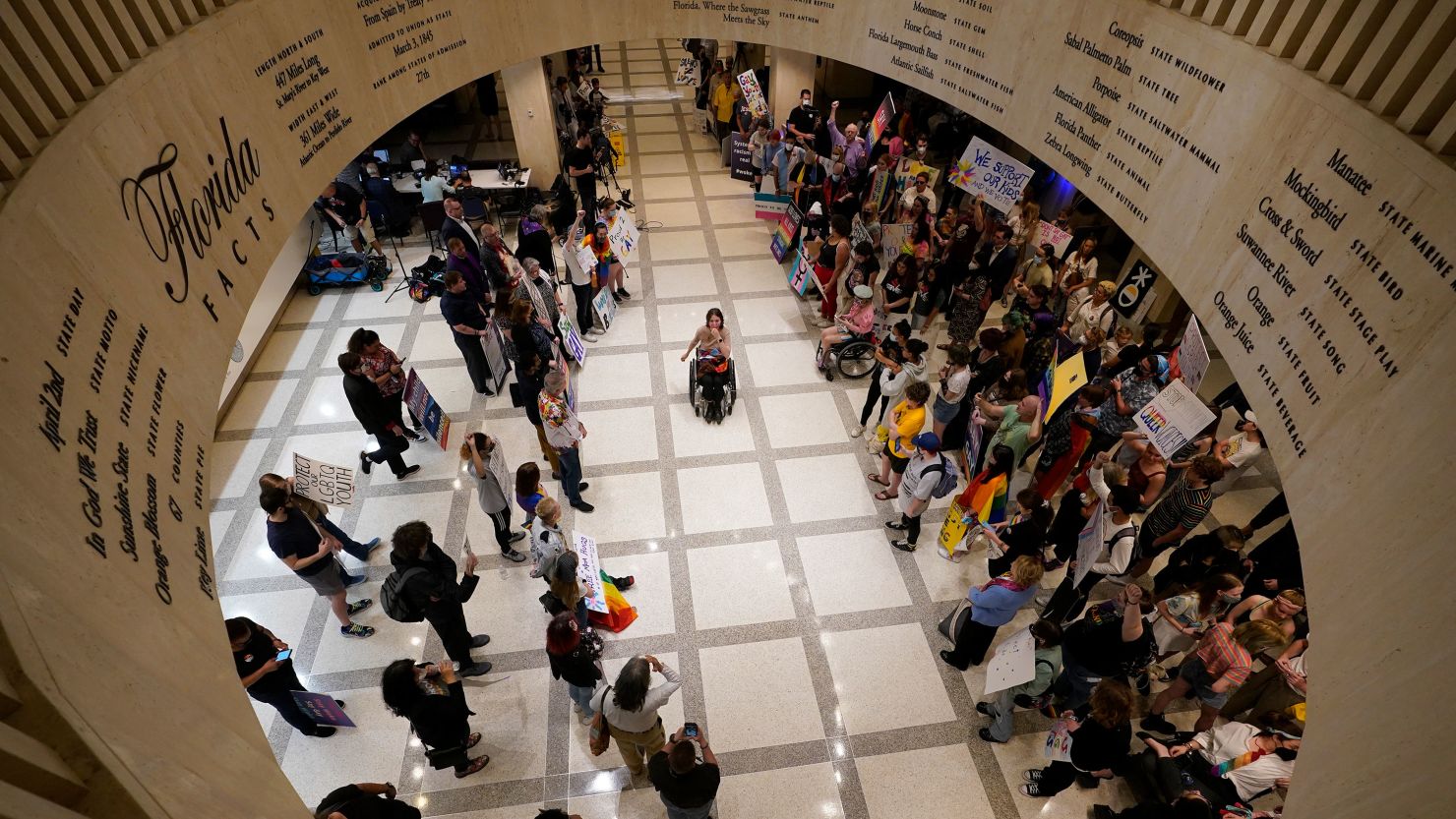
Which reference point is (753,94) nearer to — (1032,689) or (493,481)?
(493,481)

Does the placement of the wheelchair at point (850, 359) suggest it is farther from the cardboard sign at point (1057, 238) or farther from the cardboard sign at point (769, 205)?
the cardboard sign at point (769, 205)

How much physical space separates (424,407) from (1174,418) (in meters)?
6.31

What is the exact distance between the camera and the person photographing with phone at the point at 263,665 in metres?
3.94

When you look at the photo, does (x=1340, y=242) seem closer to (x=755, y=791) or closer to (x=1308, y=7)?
(x=1308, y=7)

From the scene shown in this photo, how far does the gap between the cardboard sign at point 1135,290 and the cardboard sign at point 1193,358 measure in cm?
238

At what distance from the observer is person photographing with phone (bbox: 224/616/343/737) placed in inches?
155

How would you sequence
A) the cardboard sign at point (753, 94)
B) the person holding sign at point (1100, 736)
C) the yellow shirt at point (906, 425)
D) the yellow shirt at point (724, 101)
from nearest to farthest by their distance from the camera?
the person holding sign at point (1100, 736)
the yellow shirt at point (906, 425)
the cardboard sign at point (753, 94)
the yellow shirt at point (724, 101)

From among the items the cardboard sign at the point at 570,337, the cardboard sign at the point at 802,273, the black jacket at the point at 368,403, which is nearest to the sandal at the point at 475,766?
the black jacket at the point at 368,403

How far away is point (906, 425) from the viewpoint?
5977 millimetres

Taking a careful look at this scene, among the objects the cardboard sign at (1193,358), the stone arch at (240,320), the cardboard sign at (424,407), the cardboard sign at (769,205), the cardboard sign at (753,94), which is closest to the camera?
the stone arch at (240,320)

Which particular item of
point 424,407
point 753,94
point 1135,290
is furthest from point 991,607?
point 753,94

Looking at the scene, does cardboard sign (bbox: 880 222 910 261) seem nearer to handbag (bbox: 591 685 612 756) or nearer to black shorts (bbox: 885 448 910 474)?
black shorts (bbox: 885 448 910 474)

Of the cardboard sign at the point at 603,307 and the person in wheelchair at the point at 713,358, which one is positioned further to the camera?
the cardboard sign at the point at 603,307

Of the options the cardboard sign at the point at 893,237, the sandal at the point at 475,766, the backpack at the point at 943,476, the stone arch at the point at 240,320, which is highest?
the stone arch at the point at 240,320
